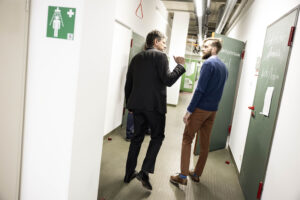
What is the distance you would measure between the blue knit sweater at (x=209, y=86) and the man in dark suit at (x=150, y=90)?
0.70ft

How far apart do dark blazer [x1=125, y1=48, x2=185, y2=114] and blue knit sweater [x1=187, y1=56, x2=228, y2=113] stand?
22 centimetres

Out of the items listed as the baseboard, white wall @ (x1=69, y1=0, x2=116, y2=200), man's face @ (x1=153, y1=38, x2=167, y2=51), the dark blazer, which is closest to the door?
white wall @ (x1=69, y1=0, x2=116, y2=200)

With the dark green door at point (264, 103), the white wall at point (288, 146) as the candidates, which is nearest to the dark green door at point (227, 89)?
the dark green door at point (264, 103)

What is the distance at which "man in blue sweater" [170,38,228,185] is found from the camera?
6.70 feet

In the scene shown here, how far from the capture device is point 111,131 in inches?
137

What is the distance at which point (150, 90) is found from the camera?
6.45 feet

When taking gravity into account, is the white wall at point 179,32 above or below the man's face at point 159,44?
above

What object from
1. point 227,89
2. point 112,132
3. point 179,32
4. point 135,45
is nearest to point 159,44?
point 227,89

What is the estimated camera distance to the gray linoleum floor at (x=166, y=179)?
205 centimetres

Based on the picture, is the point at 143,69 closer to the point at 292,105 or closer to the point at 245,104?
the point at 292,105

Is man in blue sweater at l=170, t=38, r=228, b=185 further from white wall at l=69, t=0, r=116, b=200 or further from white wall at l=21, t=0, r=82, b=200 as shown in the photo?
white wall at l=21, t=0, r=82, b=200

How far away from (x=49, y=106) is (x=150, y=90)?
94 cm

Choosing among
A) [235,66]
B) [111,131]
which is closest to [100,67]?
[111,131]

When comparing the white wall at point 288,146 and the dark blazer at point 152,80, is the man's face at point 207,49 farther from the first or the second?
the white wall at point 288,146
